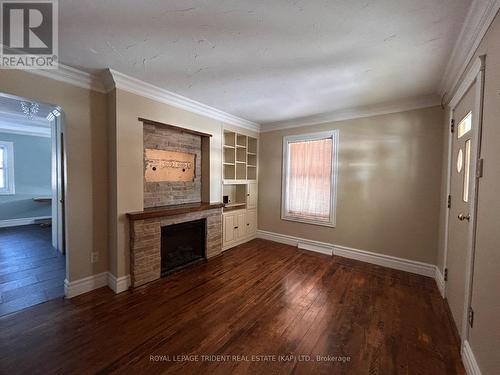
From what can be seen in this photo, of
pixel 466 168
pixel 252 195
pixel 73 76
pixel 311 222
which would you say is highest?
pixel 73 76

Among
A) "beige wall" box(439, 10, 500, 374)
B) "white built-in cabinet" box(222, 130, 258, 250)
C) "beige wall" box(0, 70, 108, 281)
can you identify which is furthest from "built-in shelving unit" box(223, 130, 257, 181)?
"beige wall" box(439, 10, 500, 374)

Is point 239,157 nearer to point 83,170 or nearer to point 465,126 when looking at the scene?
point 83,170

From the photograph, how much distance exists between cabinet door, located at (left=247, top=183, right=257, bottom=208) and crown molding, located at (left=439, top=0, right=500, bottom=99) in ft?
10.9

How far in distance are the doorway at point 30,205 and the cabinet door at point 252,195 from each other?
3.11m

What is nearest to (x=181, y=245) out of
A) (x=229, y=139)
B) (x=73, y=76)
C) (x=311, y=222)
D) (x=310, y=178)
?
(x=229, y=139)

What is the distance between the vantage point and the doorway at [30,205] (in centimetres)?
246

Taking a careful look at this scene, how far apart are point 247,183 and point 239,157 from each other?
0.60 meters

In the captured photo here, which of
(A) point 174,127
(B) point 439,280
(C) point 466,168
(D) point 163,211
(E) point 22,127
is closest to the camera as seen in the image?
(C) point 466,168

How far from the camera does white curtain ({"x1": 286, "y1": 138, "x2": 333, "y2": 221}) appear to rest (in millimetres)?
3844

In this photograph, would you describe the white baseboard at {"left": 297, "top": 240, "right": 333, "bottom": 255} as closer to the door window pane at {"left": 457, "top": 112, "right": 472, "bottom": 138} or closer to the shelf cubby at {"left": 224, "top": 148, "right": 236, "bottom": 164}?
the shelf cubby at {"left": 224, "top": 148, "right": 236, "bottom": 164}

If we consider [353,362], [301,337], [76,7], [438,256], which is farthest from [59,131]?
[438,256]

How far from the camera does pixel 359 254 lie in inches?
137

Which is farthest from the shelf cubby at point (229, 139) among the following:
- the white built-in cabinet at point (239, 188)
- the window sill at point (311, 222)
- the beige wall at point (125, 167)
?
the window sill at point (311, 222)

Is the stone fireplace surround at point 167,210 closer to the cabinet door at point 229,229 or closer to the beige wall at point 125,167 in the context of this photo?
the beige wall at point 125,167
